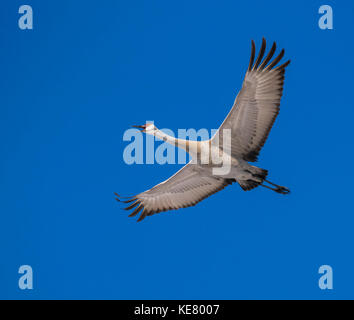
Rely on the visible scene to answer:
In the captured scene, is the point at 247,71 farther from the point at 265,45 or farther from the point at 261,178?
the point at 261,178

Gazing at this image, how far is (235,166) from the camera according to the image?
13.8 metres

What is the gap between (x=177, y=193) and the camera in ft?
49.1

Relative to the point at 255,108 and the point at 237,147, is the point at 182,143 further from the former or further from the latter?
the point at 255,108

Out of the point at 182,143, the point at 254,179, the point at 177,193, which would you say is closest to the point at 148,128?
the point at 182,143

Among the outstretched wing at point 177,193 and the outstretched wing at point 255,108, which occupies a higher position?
the outstretched wing at point 255,108

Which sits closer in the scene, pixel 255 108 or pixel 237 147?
pixel 255 108

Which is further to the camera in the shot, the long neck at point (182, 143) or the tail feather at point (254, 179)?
the tail feather at point (254, 179)

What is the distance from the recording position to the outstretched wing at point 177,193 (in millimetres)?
14570

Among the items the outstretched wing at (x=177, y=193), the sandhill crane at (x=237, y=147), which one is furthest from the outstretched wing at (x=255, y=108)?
the outstretched wing at (x=177, y=193)

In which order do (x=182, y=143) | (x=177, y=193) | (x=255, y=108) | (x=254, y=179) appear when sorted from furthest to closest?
(x=177, y=193), (x=254, y=179), (x=182, y=143), (x=255, y=108)

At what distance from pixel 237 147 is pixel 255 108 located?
114 cm

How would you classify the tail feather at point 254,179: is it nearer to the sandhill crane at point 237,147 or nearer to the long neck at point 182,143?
the sandhill crane at point 237,147

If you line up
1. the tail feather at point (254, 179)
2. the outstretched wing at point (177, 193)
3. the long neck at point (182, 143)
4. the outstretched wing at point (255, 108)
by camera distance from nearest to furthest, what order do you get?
1. the outstretched wing at point (255, 108)
2. the long neck at point (182, 143)
3. the tail feather at point (254, 179)
4. the outstretched wing at point (177, 193)
